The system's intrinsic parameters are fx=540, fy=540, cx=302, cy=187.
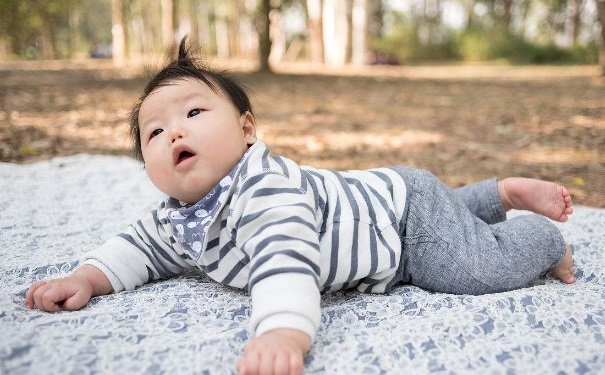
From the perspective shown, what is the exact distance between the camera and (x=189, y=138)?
1378 mm

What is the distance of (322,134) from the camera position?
16.0ft

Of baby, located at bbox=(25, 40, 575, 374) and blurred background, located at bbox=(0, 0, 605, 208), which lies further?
blurred background, located at bbox=(0, 0, 605, 208)

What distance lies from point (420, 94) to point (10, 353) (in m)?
7.39

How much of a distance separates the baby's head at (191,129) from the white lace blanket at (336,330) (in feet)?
1.09

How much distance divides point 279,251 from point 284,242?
0.09 feet

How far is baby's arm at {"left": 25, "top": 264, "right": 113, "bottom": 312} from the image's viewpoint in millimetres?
1383

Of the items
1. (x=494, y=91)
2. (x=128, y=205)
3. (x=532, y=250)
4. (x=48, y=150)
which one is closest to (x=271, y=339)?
(x=532, y=250)

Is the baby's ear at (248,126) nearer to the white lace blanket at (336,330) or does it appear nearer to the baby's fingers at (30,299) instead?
the white lace blanket at (336,330)

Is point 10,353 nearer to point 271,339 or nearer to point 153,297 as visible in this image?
point 153,297

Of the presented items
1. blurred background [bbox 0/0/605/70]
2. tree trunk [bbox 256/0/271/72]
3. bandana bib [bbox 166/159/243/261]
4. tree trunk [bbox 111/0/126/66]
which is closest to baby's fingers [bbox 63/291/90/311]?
bandana bib [bbox 166/159/243/261]

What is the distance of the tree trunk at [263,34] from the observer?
10.5 meters

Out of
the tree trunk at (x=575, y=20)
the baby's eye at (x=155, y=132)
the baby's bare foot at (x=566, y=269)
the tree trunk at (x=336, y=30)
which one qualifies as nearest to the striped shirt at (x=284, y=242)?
the baby's eye at (x=155, y=132)

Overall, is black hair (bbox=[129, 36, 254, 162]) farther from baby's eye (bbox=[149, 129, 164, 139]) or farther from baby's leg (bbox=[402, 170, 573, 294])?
baby's leg (bbox=[402, 170, 573, 294])

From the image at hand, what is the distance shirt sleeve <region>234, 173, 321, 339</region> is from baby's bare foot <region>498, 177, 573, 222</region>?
0.86 meters
